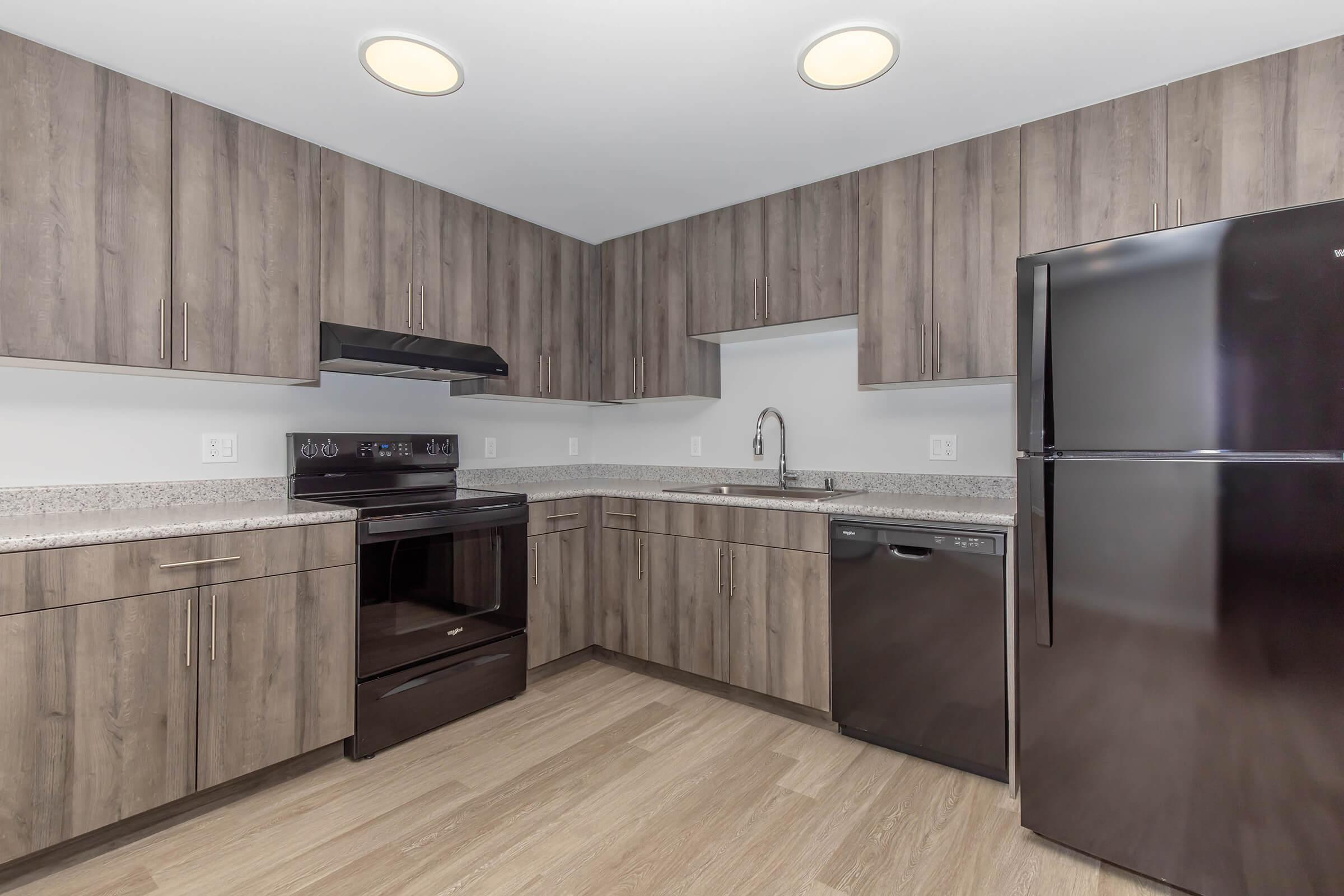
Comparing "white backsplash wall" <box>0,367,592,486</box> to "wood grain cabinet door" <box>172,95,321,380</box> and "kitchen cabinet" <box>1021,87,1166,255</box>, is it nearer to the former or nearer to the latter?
"wood grain cabinet door" <box>172,95,321,380</box>

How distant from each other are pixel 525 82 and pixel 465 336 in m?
1.22

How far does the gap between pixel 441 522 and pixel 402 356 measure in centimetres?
68

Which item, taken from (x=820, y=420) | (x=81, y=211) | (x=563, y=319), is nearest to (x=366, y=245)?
(x=81, y=211)

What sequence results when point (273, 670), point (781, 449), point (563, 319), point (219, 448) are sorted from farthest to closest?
point (563, 319) < point (781, 449) < point (219, 448) < point (273, 670)

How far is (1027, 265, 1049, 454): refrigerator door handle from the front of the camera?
5.56 feet

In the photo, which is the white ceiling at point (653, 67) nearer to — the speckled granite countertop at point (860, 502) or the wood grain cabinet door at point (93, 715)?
the speckled granite countertop at point (860, 502)

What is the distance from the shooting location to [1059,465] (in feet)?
5.48

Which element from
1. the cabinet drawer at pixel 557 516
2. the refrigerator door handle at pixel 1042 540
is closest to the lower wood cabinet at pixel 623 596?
the cabinet drawer at pixel 557 516

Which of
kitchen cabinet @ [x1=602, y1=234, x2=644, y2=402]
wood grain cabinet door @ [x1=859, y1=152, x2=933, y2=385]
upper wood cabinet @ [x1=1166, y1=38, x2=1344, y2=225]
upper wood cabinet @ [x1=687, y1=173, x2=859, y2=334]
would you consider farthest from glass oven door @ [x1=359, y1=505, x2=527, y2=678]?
upper wood cabinet @ [x1=1166, y1=38, x2=1344, y2=225]

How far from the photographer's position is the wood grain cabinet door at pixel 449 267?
2709 mm

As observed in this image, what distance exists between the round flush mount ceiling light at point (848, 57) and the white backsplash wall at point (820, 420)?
42.5 inches

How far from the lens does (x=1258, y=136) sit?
183cm

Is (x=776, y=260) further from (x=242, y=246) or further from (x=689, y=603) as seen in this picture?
(x=242, y=246)

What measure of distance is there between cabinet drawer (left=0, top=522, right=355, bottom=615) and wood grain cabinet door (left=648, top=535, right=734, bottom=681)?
1320 mm
